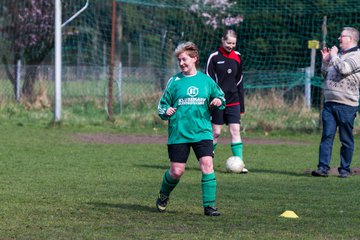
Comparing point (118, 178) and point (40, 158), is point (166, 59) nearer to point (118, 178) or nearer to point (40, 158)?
point (40, 158)

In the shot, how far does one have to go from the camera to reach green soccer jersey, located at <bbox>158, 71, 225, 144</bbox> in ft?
26.3

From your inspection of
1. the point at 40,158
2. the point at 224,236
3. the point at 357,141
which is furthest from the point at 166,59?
the point at 224,236

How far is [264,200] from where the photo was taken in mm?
9117

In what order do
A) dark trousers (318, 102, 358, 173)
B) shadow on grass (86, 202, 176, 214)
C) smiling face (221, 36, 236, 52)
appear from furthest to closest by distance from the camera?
smiling face (221, 36, 236, 52), dark trousers (318, 102, 358, 173), shadow on grass (86, 202, 176, 214)

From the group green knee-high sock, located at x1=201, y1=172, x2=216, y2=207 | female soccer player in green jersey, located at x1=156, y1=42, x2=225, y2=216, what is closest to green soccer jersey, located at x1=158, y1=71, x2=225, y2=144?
female soccer player in green jersey, located at x1=156, y1=42, x2=225, y2=216

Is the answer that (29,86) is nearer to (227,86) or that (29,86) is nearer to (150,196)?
(227,86)

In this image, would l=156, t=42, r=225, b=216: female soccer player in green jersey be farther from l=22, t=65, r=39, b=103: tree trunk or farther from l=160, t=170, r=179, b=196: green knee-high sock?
l=22, t=65, r=39, b=103: tree trunk

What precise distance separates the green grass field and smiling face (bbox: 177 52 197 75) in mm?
1312

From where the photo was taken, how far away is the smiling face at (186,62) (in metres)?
8.04

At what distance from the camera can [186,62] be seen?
805 centimetres

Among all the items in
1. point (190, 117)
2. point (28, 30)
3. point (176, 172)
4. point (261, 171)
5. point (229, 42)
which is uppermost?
point (28, 30)

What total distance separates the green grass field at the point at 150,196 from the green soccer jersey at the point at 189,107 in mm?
736

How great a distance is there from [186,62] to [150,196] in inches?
76.0

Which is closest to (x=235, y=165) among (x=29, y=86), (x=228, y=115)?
(x=228, y=115)
